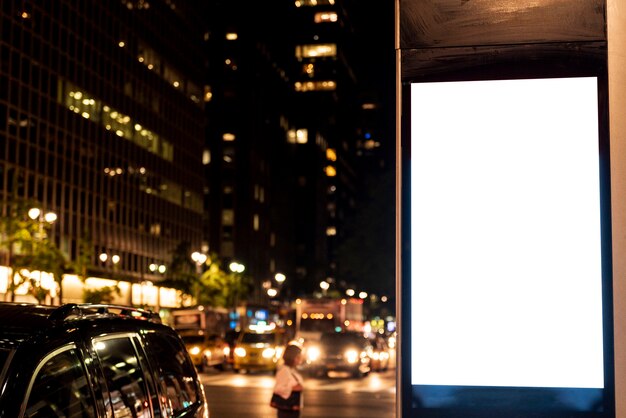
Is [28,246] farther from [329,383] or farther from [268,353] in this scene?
[329,383]

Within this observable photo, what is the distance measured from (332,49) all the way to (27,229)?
5775 inches

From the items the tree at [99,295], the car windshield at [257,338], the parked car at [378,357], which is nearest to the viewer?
the car windshield at [257,338]

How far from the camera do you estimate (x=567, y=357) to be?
399 centimetres

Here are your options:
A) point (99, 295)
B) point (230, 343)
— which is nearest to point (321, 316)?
point (230, 343)

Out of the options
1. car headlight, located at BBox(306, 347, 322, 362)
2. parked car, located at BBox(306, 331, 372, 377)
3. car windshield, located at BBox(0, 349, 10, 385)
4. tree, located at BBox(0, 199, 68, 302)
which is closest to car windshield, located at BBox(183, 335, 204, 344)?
parked car, located at BBox(306, 331, 372, 377)

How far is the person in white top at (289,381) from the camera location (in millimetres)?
11891

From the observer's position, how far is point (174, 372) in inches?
243

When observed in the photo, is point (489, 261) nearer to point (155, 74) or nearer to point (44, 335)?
point (44, 335)

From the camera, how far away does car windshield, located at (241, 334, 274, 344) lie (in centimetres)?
4162

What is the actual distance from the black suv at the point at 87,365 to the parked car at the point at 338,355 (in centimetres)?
3221

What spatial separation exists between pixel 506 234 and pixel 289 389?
815 centimetres

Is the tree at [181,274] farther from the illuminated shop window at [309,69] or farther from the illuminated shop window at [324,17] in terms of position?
the illuminated shop window at [324,17]

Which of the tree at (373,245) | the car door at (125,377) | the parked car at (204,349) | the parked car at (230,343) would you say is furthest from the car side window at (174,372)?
the tree at (373,245)

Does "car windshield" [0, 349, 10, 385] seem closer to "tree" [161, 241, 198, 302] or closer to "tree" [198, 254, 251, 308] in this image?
"tree" [161, 241, 198, 302]
